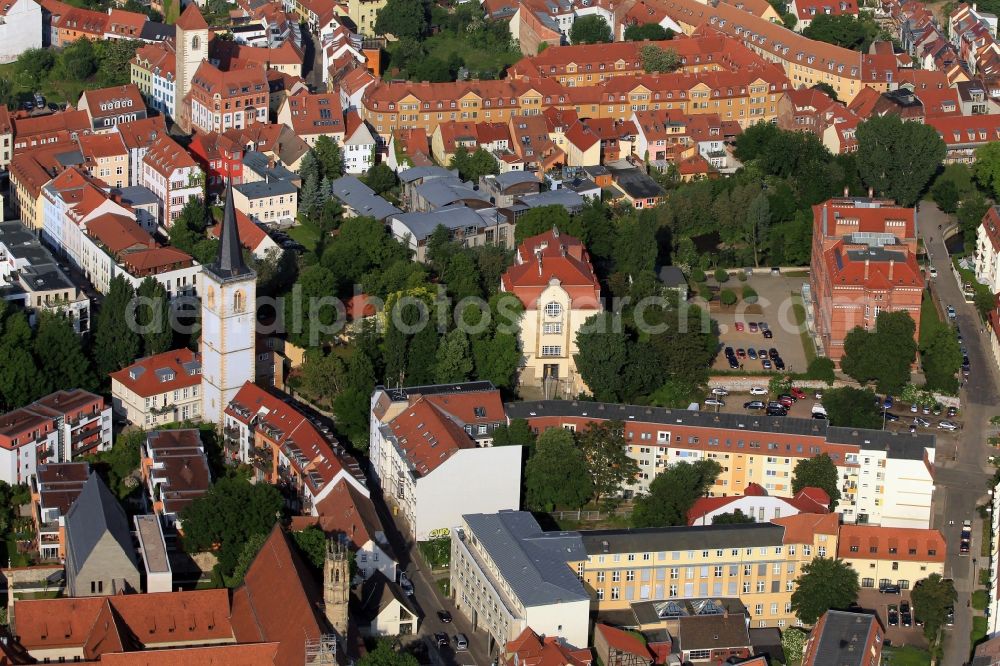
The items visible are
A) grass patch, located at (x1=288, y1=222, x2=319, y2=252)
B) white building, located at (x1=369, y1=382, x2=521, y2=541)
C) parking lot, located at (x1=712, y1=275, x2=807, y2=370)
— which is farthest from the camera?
grass patch, located at (x1=288, y1=222, x2=319, y2=252)

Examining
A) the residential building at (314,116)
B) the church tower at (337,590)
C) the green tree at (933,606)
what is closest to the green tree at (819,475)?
the green tree at (933,606)

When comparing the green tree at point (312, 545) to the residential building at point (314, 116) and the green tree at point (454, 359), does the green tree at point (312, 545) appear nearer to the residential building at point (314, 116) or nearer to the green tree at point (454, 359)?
the green tree at point (454, 359)

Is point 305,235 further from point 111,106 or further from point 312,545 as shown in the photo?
point 312,545

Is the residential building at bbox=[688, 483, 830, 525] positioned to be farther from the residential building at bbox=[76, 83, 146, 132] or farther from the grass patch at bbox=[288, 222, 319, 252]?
the residential building at bbox=[76, 83, 146, 132]

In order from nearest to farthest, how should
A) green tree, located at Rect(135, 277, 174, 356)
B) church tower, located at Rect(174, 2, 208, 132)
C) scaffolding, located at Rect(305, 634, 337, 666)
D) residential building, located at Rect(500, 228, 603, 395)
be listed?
scaffolding, located at Rect(305, 634, 337, 666)
green tree, located at Rect(135, 277, 174, 356)
residential building, located at Rect(500, 228, 603, 395)
church tower, located at Rect(174, 2, 208, 132)

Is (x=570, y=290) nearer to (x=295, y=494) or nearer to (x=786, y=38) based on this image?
(x=295, y=494)

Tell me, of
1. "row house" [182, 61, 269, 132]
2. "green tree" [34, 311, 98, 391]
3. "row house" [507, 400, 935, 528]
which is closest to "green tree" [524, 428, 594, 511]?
"row house" [507, 400, 935, 528]
